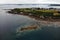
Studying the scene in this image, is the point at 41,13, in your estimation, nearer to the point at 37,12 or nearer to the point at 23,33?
the point at 37,12

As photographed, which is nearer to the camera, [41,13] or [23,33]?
[23,33]

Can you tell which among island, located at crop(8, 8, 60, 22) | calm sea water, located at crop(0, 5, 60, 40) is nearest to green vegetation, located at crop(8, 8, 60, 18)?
island, located at crop(8, 8, 60, 22)

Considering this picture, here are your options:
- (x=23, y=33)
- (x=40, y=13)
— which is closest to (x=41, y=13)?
(x=40, y=13)

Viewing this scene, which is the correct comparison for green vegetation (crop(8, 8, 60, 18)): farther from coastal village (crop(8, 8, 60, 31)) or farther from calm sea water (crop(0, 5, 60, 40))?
calm sea water (crop(0, 5, 60, 40))

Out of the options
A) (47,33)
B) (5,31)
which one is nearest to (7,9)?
(5,31)

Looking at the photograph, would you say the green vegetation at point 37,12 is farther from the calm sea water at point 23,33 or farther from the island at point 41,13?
the calm sea water at point 23,33

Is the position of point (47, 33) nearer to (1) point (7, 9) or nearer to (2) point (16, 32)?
(2) point (16, 32)
